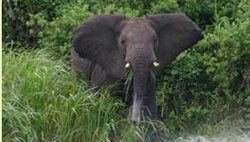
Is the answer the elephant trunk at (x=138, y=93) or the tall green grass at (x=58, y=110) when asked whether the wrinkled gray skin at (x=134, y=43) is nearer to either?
the elephant trunk at (x=138, y=93)

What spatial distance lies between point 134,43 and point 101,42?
538 mm

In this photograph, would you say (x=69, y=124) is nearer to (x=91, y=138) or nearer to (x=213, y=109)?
(x=91, y=138)

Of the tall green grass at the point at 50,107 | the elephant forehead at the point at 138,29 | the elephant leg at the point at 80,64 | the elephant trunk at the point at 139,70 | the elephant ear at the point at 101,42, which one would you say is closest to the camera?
the tall green grass at the point at 50,107

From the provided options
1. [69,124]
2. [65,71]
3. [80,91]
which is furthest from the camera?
[65,71]

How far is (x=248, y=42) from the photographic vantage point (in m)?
7.23

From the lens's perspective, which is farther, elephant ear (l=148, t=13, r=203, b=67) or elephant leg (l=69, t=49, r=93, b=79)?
elephant leg (l=69, t=49, r=93, b=79)

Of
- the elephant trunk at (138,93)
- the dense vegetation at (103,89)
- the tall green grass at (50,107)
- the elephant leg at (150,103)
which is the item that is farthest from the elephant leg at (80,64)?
the elephant trunk at (138,93)

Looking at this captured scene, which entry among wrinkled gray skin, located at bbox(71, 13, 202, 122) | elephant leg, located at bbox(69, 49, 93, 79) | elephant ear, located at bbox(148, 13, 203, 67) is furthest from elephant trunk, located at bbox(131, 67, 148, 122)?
elephant leg, located at bbox(69, 49, 93, 79)

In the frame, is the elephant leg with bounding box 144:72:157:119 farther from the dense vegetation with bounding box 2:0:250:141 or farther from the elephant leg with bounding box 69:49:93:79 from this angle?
the elephant leg with bounding box 69:49:93:79

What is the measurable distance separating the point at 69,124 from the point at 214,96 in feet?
5.46

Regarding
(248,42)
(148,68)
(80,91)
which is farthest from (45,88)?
Answer: (248,42)

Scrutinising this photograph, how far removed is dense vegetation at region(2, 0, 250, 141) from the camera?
623cm

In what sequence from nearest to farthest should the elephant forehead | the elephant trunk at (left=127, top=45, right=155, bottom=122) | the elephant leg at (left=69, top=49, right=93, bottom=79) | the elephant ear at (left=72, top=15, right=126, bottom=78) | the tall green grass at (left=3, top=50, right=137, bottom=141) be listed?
the tall green grass at (left=3, top=50, right=137, bottom=141), the elephant trunk at (left=127, top=45, right=155, bottom=122), the elephant forehead, the elephant ear at (left=72, top=15, right=126, bottom=78), the elephant leg at (left=69, top=49, right=93, bottom=79)

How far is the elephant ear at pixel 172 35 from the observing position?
6727 millimetres
